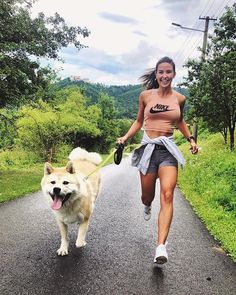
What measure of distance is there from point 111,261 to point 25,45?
10936mm

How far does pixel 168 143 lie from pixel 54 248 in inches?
82.7

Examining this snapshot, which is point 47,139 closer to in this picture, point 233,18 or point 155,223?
point 233,18

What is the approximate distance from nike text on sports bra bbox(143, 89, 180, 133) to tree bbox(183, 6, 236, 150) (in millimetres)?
12927

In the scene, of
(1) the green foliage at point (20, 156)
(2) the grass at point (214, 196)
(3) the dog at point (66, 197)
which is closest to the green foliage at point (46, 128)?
(1) the green foliage at point (20, 156)

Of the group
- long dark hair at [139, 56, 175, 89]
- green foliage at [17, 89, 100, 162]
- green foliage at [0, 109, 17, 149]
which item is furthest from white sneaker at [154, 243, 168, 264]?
green foliage at [17, 89, 100, 162]

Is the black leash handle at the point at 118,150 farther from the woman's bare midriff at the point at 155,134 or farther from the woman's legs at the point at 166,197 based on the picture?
the woman's legs at the point at 166,197

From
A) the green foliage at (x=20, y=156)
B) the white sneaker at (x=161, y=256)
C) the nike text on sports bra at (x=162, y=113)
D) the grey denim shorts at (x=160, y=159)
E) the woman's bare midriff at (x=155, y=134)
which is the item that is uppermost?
the nike text on sports bra at (x=162, y=113)

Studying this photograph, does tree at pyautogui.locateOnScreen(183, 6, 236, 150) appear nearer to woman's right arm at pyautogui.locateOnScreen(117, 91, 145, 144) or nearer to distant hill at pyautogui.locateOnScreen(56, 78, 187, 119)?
woman's right arm at pyautogui.locateOnScreen(117, 91, 145, 144)

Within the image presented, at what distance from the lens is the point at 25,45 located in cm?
1420

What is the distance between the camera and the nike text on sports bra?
17.0ft

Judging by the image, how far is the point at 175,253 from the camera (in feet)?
18.2

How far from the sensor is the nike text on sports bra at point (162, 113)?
517cm

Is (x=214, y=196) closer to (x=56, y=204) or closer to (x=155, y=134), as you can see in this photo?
(x=155, y=134)

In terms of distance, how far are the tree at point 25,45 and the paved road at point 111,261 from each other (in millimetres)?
7526
